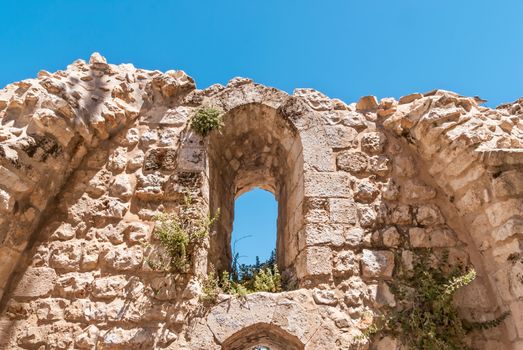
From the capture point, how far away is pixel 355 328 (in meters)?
3.71

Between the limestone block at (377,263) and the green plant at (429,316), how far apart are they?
0.15 m

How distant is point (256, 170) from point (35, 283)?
9.44 feet

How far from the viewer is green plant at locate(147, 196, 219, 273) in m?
3.94

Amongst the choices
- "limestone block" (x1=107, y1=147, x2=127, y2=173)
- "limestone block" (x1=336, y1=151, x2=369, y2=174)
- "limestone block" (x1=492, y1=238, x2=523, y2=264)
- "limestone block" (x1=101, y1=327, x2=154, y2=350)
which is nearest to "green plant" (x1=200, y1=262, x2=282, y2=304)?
"limestone block" (x1=101, y1=327, x2=154, y2=350)

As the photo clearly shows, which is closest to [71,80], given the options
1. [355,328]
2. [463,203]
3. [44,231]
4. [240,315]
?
[44,231]

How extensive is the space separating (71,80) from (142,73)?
0.88 meters

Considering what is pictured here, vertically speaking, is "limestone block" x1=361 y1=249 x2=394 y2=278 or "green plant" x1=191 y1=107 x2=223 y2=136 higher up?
"green plant" x1=191 y1=107 x2=223 y2=136

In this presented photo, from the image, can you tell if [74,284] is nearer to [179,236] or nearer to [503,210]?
[179,236]

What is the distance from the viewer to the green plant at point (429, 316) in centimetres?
357

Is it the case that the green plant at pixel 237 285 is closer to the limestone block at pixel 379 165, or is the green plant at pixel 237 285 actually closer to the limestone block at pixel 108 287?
the limestone block at pixel 108 287

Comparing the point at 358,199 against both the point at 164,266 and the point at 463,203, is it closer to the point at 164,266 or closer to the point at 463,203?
the point at 463,203

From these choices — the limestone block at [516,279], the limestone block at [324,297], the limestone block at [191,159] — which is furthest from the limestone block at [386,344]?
the limestone block at [191,159]

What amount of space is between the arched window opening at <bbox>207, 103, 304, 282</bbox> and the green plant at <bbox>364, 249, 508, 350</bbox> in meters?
1.08

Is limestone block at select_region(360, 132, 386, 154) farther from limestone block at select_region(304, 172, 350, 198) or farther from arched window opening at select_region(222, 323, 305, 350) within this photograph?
arched window opening at select_region(222, 323, 305, 350)
